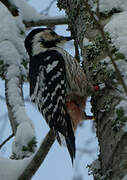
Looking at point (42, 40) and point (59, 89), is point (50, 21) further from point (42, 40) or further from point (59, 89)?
point (59, 89)

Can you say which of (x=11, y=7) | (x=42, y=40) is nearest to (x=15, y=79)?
(x=42, y=40)

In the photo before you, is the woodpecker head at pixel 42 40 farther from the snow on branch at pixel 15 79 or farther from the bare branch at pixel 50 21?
the snow on branch at pixel 15 79

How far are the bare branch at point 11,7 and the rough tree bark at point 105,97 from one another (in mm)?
594

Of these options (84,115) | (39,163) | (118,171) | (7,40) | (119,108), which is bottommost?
(84,115)

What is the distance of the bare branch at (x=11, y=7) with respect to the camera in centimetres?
382

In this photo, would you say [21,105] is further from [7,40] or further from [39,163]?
[7,40]

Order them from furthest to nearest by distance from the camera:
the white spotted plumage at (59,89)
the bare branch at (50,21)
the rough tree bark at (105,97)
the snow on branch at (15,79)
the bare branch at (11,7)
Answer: the bare branch at (50,21) < the bare branch at (11,7) < the white spotted plumage at (59,89) < the snow on branch at (15,79) < the rough tree bark at (105,97)

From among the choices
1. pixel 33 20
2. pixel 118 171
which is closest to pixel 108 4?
pixel 33 20

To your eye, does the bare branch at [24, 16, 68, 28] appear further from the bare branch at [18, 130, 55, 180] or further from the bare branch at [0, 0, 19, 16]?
the bare branch at [18, 130, 55, 180]

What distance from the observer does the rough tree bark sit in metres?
2.00

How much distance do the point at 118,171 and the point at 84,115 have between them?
5.10 feet

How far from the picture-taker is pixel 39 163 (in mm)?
2365

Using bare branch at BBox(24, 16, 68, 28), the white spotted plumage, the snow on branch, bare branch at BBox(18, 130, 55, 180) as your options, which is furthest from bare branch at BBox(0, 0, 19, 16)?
bare branch at BBox(18, 130, 55, 180)

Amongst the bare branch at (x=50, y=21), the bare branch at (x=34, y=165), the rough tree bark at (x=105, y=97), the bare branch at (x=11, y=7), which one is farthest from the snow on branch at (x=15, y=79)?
the rough tree bark at (x=105, y=97)
